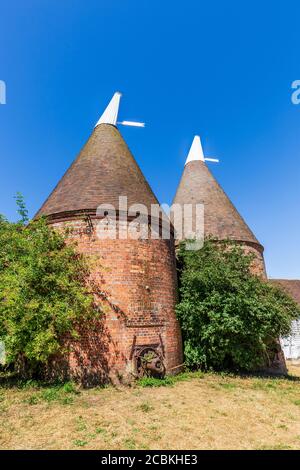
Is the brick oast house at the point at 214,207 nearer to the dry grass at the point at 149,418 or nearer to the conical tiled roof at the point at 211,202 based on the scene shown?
the conical tiled roof at the point at 211,202

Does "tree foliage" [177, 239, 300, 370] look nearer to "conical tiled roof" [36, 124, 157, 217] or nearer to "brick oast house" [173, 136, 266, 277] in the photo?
"brick oast house" [173, 136, 266, 277]

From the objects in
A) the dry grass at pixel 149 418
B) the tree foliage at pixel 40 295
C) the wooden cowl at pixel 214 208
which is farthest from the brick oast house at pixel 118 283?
the wooden cowl at pixel 214 208

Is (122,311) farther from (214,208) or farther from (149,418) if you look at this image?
(214,208)

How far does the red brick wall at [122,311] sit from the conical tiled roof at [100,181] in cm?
88

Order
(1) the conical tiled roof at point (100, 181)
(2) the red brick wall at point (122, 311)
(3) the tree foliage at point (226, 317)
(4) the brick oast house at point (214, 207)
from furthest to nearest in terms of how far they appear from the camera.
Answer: (4) the brick oast house at point (214, 207) → (3) the tree foliage at point (226, 317) → (1) the conical tiled roof at point (100, 181) → (2) the red brick wall at point (122, 311)

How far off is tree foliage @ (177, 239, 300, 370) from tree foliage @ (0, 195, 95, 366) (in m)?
3.95

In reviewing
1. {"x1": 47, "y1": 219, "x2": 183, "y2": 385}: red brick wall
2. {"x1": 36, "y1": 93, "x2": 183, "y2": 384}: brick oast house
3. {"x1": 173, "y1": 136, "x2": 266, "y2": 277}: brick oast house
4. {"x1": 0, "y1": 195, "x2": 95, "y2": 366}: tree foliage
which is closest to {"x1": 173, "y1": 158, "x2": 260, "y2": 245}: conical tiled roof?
{"x1": 173, "y1": 136, "x2": 266, "y2": 277}: brick oast house

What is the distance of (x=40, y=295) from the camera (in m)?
6.96

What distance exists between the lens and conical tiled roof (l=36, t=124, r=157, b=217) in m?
9.06

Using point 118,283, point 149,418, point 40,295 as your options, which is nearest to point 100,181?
point 118,283

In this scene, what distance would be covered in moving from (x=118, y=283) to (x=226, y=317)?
3853 millimetres

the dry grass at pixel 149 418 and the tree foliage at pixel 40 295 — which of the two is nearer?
the dry grass at pixel 149 418

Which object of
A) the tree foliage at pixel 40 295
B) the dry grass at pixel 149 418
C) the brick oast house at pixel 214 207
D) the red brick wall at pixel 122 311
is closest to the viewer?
the dry grass at pixel 149 418

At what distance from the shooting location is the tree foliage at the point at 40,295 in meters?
6.53
